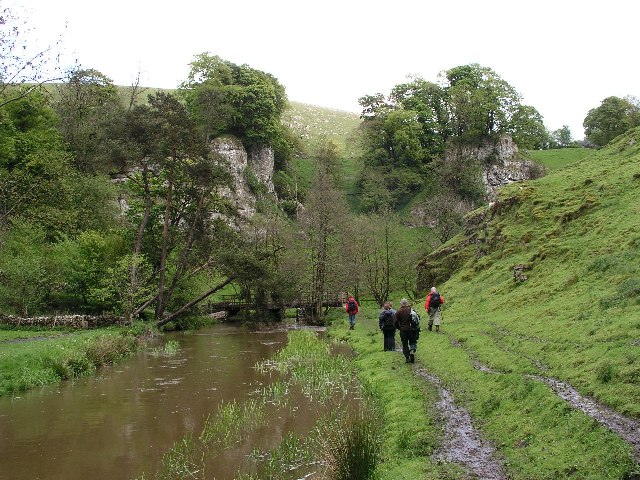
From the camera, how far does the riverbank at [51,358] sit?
18578 mm

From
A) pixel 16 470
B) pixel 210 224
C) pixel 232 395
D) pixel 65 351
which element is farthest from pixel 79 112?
pixel 16 470

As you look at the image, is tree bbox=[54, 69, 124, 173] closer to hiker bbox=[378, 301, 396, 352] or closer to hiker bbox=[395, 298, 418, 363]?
hiker bbox=[378, 301, 396, 352]

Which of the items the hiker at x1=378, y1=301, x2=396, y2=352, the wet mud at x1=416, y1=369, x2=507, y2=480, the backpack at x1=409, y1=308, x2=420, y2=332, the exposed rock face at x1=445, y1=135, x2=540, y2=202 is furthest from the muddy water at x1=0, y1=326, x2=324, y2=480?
the exposed rock face at x1=445, y1=135, x2=540, y2=202

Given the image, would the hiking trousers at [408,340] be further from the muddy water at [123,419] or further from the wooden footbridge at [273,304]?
the wooden footbridge at [273,304]

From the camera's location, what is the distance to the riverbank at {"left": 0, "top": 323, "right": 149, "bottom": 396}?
61.0ft

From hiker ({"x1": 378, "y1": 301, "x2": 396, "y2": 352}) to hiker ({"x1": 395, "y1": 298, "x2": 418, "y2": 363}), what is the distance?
6.81ft

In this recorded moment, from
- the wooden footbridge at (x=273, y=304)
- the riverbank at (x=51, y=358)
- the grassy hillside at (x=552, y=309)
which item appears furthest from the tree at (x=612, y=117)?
the riverbank at (x=51, y=358)

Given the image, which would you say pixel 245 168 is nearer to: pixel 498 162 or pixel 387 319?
pixel 498 162

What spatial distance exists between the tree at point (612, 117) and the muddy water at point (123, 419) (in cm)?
7512

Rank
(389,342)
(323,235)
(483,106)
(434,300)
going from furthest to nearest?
(483,106) < (323,235) < (434,300) < (389,342)

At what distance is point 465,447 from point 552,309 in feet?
40.1

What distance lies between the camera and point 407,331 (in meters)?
18.9

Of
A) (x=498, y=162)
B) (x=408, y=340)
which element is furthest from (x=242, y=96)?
(x=408, y=340)

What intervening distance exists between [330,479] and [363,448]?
0.75m
